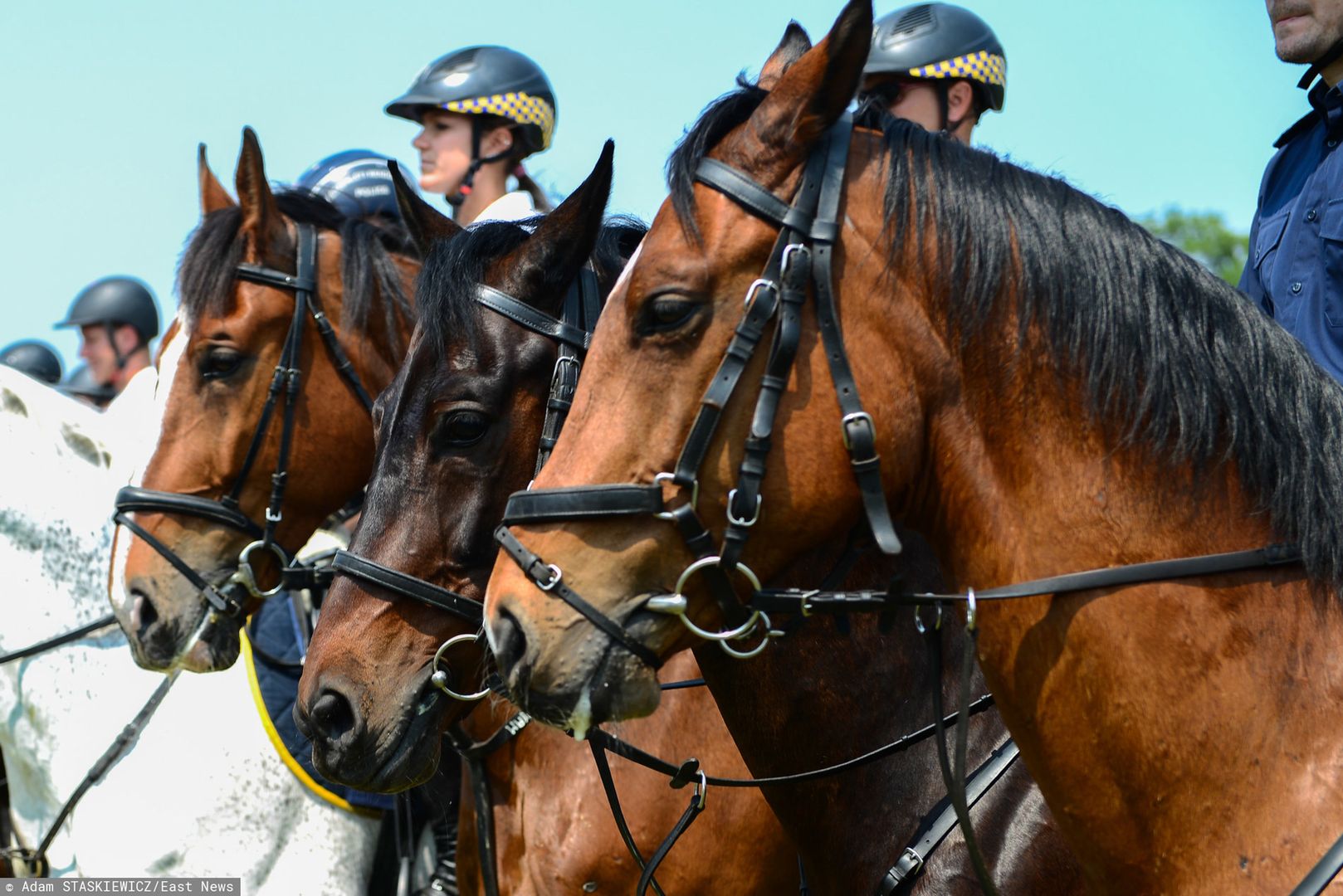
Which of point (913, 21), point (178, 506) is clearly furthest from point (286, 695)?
point (913, 21)

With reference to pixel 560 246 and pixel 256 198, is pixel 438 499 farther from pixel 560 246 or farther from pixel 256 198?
pixel 256 198

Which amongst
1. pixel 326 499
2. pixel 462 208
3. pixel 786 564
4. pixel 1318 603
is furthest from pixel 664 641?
pixel 462 208

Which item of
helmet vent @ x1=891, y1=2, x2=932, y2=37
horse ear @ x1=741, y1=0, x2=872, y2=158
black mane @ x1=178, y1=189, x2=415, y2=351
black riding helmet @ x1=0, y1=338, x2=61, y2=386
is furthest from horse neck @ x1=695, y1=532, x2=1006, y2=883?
black riding helmet @ x1=0, y1=338, x2=61, y2=386

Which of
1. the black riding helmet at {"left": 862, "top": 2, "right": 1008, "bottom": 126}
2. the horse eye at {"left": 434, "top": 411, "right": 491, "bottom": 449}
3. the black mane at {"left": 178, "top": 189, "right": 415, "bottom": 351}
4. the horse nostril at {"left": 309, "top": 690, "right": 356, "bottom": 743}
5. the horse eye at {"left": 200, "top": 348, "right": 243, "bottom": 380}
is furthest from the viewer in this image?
the black riding helmet at {"left": 862, "top": 2, "right": 1008, "bottom": 126}

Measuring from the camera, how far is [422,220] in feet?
16.4

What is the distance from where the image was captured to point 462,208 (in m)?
6.98

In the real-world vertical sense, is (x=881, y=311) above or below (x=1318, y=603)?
above

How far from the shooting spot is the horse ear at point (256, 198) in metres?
5.78

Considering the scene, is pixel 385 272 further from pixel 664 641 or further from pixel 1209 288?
pixel 1209 288

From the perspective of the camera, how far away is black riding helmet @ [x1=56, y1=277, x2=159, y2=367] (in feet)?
44.0

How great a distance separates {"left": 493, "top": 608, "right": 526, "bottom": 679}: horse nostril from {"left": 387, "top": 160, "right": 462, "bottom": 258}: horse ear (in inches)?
95.3

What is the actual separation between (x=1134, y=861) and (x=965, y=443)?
86 cm

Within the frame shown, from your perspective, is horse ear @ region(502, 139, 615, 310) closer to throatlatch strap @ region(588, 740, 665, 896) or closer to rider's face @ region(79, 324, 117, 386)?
throatlatch strap @ region(588, 740, 665, 896)

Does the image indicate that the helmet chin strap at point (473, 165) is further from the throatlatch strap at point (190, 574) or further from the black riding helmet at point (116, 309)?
the black riding helmet at point (116, 309)
